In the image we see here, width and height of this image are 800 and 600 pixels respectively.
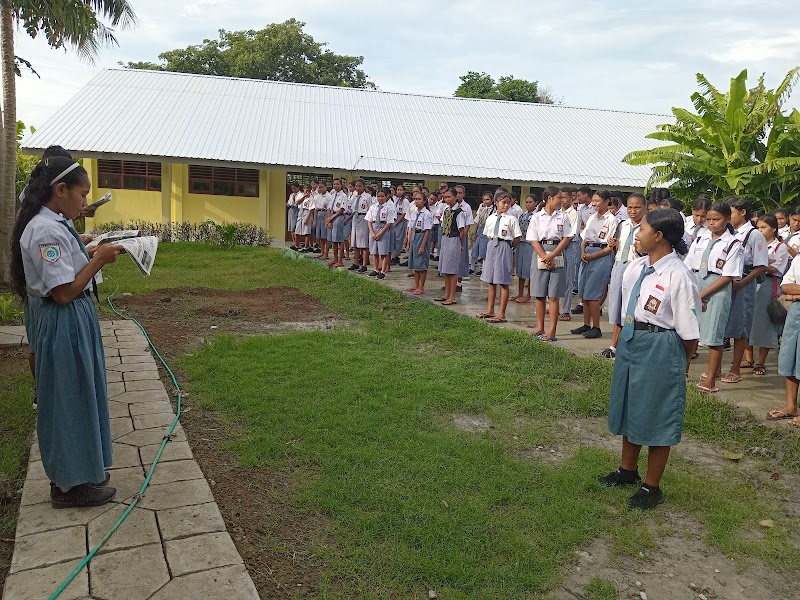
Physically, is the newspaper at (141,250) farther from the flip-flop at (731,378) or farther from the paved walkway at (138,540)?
the flip-flop at (731,378)

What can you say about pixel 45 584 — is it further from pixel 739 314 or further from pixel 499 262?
pixel 499 262

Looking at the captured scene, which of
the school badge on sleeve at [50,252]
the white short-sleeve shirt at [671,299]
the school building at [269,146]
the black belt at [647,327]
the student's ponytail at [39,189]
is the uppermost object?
the school building at [269,146]

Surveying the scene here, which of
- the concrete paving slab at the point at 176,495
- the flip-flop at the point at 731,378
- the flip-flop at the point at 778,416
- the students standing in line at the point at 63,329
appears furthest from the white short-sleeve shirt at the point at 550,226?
the students standing in line at the point at 63,329

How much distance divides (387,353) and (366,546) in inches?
141

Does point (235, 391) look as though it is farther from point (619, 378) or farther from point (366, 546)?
point (619, 378)

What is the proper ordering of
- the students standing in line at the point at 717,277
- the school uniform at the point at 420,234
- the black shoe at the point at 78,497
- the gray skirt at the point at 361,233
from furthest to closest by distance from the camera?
the gray skirt at the point at 361,233 < the school uniform at the point at 420,234 < the students standing in line at the point at 717,277 < the black shoe at the point at 78,497

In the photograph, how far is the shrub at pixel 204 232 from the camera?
15883 mm

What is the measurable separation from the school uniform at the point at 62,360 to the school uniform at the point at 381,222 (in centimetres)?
895

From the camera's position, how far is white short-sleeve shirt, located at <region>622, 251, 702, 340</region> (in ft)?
11.5

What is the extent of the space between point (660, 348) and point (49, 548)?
10.4ft

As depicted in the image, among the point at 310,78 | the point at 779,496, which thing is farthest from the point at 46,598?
the point at 310,78

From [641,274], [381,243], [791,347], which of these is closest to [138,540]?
[641,274]

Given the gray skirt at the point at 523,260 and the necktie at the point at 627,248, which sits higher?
the necktie at the point at 627,248

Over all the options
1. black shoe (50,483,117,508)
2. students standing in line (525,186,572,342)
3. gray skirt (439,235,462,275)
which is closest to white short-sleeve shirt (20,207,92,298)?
black shoe (50,483,117,508)
